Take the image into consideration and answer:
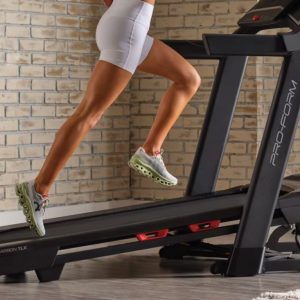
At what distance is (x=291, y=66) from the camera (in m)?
4.18

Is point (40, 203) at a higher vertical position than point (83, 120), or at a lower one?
lower

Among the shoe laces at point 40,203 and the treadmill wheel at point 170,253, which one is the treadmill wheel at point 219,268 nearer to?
the treadmill wheel at point 170,253

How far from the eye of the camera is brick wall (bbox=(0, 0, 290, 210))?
582 centimetres

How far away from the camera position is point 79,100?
20.2 ft

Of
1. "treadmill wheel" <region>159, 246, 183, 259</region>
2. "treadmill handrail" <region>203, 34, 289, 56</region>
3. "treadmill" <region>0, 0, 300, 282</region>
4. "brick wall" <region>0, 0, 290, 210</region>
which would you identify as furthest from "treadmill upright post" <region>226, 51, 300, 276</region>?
"brick wall" <region>0, 0, 290, 210</region>

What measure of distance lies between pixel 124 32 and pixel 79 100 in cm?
210

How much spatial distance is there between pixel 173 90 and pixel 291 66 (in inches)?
21.3

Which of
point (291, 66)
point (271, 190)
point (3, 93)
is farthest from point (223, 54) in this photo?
point (3, 93)

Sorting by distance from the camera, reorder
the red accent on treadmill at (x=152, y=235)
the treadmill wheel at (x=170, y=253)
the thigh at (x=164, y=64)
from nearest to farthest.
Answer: the red accent on treadmill at (x=152, y=235) → the thigh at (x=164, y=64) → the treadmill wheel at (x=170, y=253)

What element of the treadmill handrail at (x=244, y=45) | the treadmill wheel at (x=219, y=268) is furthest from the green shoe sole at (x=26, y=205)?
the treadmill handrail at (x=244, y=45)

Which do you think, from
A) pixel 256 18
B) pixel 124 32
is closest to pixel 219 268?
pixel 124 32

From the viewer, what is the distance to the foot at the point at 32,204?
4023 millimetres

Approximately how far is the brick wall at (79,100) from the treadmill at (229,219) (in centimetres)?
154

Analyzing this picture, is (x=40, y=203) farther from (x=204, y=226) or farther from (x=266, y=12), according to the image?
(x=266, y=12)
